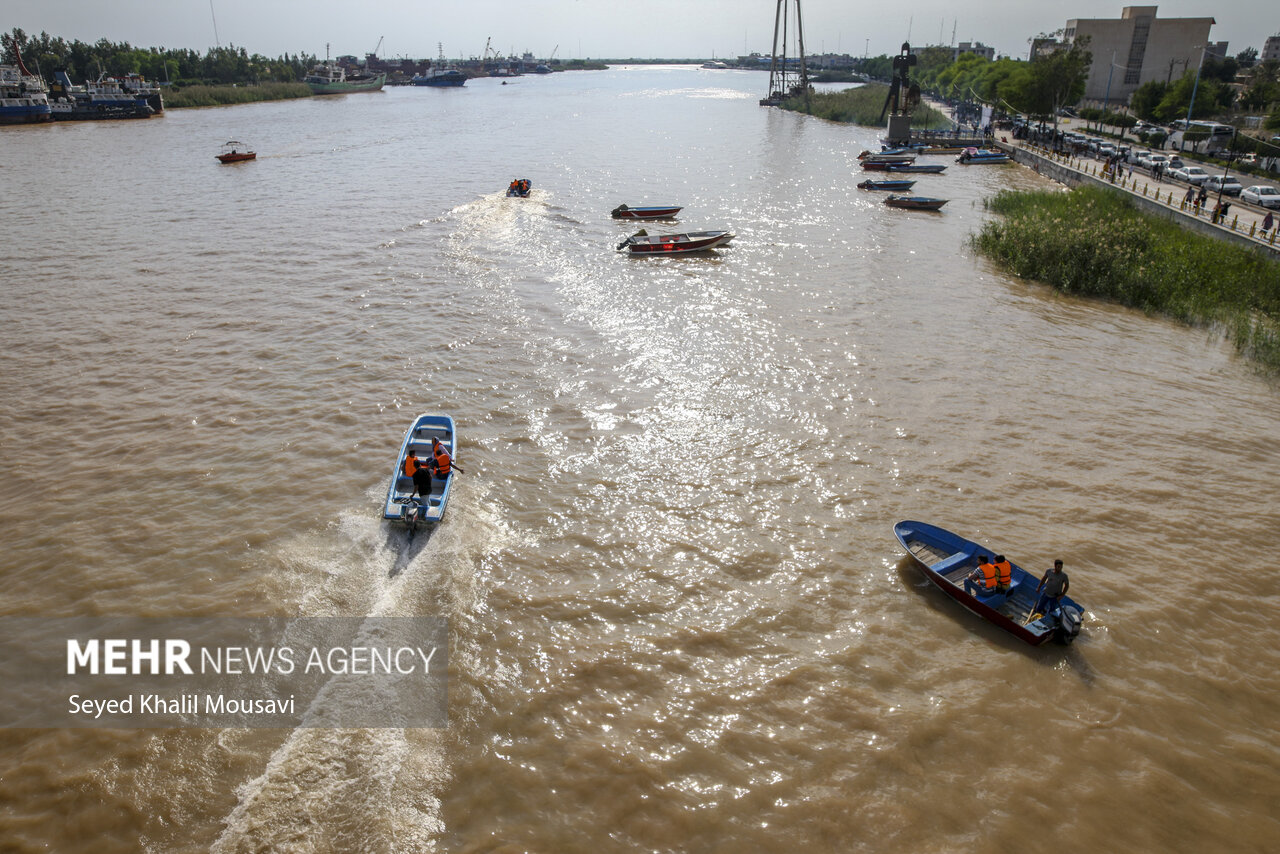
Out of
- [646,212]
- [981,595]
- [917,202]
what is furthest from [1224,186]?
[981,595]


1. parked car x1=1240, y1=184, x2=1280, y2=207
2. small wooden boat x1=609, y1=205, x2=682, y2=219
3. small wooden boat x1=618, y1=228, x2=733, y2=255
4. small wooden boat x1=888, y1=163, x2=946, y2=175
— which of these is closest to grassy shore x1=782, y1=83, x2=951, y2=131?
small wooden boat x1=888, y1=163, x2=946, y2=175

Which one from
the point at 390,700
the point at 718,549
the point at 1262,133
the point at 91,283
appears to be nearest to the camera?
the point at 390,700

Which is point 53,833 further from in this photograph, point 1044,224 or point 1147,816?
point 1044,224

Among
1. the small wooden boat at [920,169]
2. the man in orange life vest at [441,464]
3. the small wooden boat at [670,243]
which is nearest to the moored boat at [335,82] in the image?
the small wooden boat at [920,169]

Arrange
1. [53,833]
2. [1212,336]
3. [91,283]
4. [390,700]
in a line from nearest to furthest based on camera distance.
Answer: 1. [53,833]
2. [390,700]
3. [1212,336]
4. [91,283]

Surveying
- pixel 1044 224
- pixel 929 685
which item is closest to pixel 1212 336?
pixel 1044 224

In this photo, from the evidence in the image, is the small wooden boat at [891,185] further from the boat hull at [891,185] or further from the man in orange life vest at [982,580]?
the man in orange life vest at [982,580]
